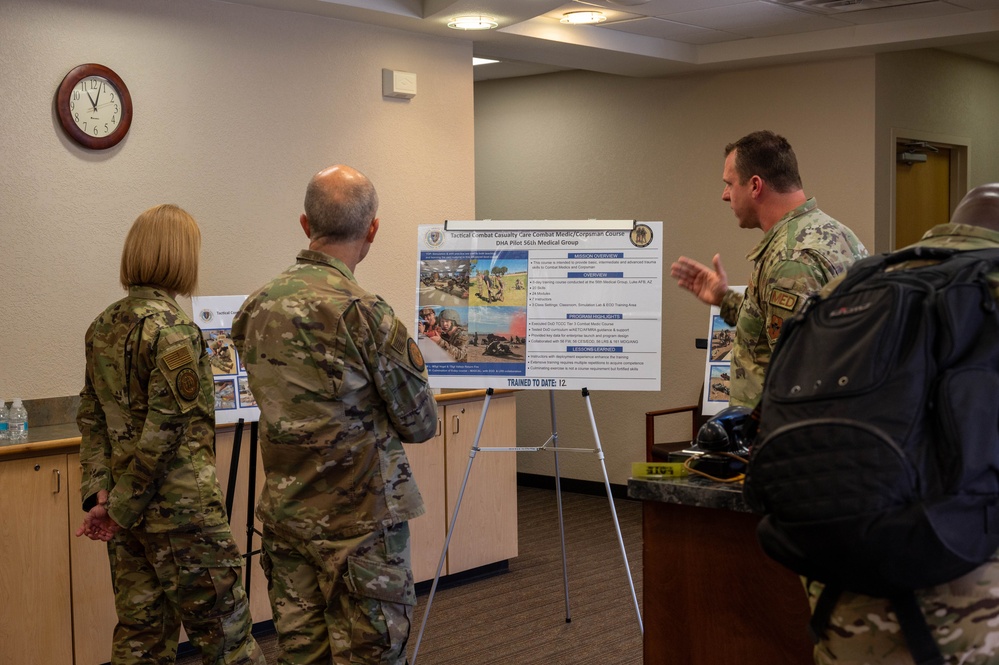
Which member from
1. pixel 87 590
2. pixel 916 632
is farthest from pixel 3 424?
pixel 916 632

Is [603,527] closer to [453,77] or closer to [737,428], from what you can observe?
[453,77]

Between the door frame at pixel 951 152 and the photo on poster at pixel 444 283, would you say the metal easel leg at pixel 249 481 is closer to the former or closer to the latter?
the photo on poster at pixel 444 283

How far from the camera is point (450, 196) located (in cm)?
538

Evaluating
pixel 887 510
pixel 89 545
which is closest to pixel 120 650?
pixel 89 545

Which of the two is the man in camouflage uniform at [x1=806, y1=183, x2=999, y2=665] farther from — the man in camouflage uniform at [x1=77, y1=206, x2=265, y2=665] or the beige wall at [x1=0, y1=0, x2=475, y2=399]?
the beige wall at [x1=0, y1=0, x2=475, y2=399]

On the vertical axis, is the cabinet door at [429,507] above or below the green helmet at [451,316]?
below

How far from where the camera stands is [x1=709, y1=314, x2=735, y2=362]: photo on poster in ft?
17.0

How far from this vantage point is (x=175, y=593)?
2895mm

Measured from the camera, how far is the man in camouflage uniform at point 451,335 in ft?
12.9

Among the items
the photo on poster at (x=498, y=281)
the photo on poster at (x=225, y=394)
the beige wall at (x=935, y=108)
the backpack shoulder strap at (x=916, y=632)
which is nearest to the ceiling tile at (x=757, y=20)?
the beige wall at (x=935, y=108)

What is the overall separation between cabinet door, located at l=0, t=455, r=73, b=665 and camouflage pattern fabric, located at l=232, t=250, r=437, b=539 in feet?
4.84

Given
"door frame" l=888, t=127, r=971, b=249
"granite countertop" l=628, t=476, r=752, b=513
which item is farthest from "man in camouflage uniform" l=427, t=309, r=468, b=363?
"door frame" l=888, t=127, r=971, b=249

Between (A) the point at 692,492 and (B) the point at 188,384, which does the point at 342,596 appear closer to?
(B) the point at 188,384

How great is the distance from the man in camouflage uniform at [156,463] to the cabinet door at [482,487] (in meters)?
1.93
